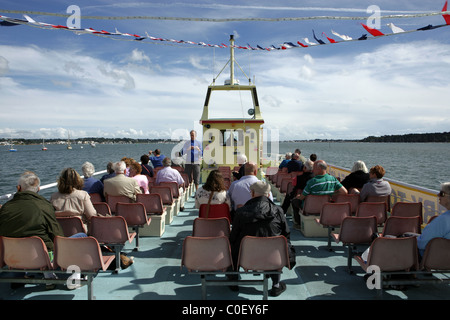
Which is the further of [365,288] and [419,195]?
[419,195]

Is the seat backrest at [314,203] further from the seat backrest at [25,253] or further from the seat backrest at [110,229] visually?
the seat backrest at [25,253]

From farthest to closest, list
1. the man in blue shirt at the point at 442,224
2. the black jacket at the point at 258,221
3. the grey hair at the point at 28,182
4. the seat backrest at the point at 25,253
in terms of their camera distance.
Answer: the grey hair at the point at 28,182
the black jacket at the point at 258,221
the man in blue shirt at the point at 442,224
the seat backrest at the point at 25,253

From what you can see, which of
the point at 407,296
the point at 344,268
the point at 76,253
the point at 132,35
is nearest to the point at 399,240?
the point at 407,296

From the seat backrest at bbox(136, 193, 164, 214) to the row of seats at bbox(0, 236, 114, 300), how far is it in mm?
2323

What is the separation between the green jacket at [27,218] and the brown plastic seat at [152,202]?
2.09 metres

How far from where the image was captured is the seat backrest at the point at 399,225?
157 inches

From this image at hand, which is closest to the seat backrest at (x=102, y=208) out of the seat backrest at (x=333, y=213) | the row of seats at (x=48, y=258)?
the row of seats at (x=48, y=258)

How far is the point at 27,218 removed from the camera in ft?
10.9

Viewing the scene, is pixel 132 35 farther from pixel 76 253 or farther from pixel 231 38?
pixel 231 38

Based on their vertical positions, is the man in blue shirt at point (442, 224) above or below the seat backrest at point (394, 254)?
above

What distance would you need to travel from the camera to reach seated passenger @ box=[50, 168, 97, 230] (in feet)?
13.0

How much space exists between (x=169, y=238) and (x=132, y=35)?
13.6 ft

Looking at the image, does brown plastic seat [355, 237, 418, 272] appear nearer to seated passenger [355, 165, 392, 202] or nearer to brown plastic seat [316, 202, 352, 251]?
brown plastic seat [316, 202, 352, 251]

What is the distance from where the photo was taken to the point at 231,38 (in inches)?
486
